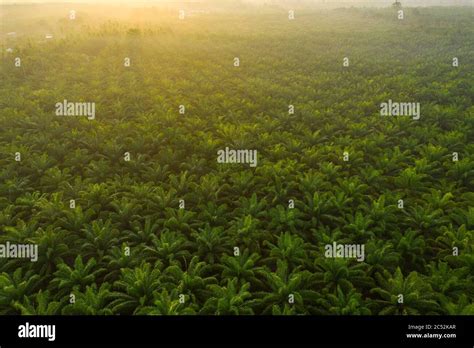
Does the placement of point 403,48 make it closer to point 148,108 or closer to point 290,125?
point 290,125

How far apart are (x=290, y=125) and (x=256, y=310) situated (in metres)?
12.9

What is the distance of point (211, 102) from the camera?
23.2m

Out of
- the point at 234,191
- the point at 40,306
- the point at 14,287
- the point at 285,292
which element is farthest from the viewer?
the point at 234,191

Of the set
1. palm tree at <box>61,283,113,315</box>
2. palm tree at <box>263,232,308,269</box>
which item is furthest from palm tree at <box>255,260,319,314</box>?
palm tree at <box>61,283,113,315</box>

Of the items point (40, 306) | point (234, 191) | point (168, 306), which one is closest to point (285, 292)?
point (168, 306)

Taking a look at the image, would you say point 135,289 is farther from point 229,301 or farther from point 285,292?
point 285,292

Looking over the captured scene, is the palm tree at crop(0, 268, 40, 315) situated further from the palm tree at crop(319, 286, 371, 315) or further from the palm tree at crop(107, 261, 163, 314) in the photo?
the palm tree at crop(319, 286, 371, 315)

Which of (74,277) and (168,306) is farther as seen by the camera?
(74,277)

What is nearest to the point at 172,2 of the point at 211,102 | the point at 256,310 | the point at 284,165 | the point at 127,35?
the point at 127,35

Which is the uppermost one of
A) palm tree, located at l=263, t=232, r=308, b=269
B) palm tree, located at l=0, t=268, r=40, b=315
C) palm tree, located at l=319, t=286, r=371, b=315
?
palm tree, located at l=263, t=232, r=308, b=269

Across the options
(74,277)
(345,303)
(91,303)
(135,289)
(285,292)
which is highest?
(74,277)

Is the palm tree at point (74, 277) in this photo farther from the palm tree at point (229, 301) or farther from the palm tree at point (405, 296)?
the palm tree at point (405, 296)

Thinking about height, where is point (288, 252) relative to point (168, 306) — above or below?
above

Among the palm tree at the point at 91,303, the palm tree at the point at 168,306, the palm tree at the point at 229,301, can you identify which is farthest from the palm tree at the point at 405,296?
the palm tree at the point at 91,303
